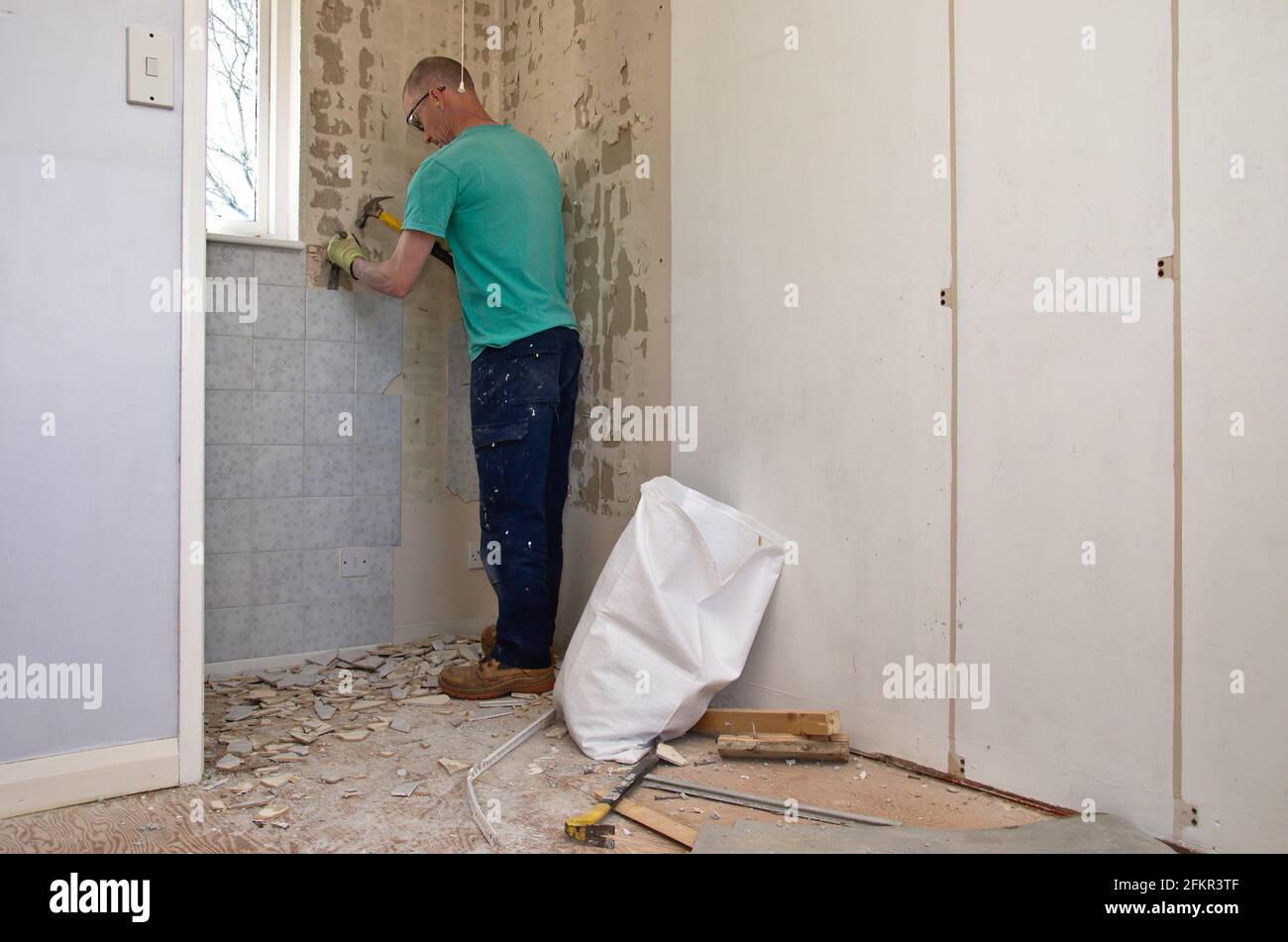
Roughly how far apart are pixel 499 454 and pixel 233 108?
1514 millimetres

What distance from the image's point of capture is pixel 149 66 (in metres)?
1.75

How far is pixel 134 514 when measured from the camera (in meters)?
1.75

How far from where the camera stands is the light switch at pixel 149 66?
5.68 ft

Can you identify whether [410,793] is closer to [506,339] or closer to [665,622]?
[665,622]

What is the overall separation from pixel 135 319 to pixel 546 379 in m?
1.06

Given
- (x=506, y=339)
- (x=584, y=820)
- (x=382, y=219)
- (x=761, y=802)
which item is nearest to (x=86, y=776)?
(x=584, y=820)

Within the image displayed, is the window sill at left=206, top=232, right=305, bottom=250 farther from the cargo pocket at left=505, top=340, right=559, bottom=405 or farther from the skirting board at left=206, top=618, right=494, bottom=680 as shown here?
the skirting board at left=206, top=618, right=494, bottom=680

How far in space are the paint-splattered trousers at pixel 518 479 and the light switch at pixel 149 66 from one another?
1033 mm

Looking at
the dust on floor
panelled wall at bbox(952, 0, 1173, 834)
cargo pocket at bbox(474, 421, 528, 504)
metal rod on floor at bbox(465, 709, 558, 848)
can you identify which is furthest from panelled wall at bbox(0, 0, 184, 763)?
panelled wall at bbox(952, 0, 1173, 834)

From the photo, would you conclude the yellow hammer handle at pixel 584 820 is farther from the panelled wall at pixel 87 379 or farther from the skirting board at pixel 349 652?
the skirting board at pixel 349 652

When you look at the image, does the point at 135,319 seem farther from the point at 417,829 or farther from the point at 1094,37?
the point at 1094,37

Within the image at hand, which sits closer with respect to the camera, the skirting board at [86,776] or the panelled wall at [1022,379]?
the panelled wall at [1022,379]

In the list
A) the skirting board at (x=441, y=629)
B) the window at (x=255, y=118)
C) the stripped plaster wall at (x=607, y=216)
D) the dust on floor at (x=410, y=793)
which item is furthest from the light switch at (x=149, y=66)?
the skirting board at (x=441, y=629)
